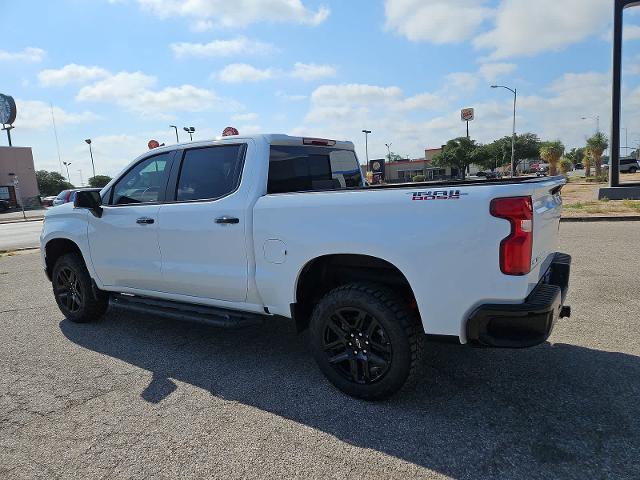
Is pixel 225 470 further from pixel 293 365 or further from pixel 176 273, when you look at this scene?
pixel 176 273

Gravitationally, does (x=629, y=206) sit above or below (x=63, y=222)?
below

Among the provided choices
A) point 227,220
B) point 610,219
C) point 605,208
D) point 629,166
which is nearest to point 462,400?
point 227,220

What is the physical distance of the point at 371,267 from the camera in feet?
10.9

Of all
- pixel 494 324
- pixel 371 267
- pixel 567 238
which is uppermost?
pixel 371 267

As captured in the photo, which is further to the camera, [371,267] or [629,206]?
[629,206]

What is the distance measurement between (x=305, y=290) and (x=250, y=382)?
85cm

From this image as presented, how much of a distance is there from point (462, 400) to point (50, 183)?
81788mm

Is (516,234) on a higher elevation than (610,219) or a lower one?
higher

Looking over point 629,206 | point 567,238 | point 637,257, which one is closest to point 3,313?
point 637,257

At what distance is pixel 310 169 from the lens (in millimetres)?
4348

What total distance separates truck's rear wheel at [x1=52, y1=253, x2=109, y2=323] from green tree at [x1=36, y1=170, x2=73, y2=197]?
246ft

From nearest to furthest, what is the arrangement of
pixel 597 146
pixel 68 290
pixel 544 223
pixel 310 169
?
pixel 544 223 → pixel 310 169 → pixel 68 290 → pixel 597 146

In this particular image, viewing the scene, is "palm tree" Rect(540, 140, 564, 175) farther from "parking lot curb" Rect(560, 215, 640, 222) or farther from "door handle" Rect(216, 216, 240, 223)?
"door handle" Rect(216, 216, 240, 223)

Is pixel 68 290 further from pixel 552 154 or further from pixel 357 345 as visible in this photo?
pixel 552 154
